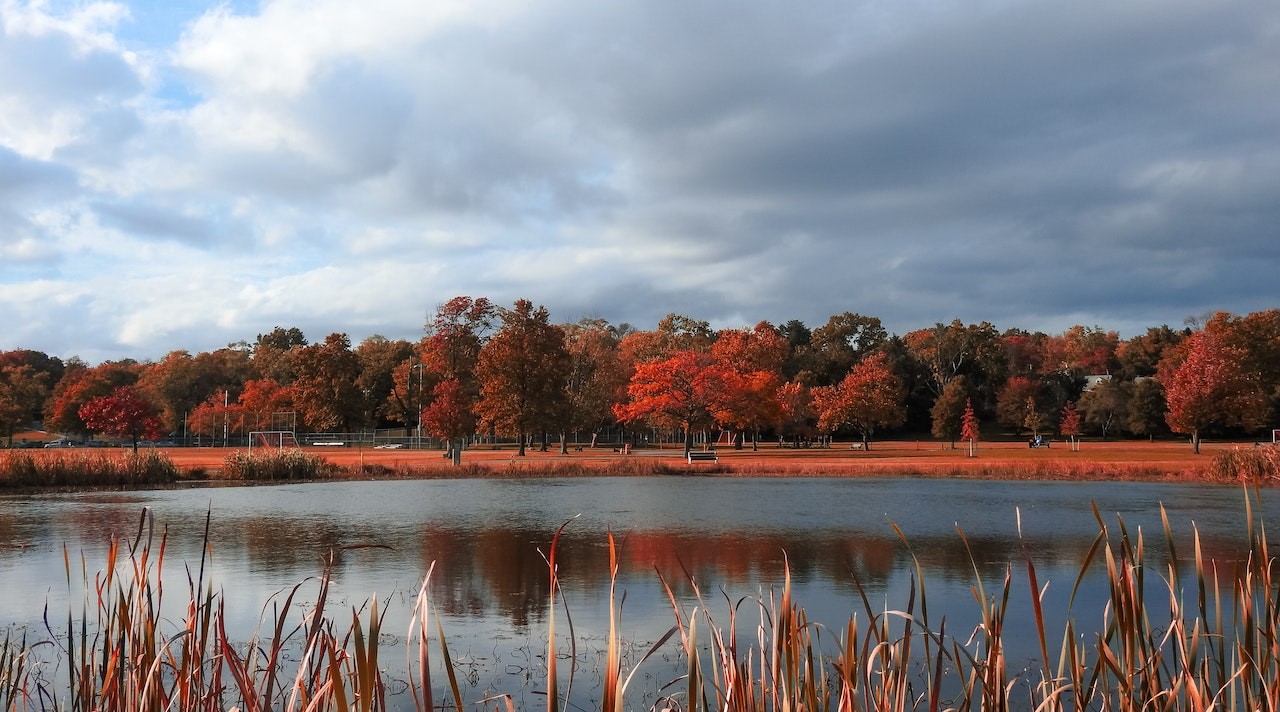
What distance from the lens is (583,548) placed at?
1873 centimetres

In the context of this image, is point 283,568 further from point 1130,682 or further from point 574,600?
point 1130,682

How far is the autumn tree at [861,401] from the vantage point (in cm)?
7469

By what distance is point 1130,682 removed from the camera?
Answer: 380 cm

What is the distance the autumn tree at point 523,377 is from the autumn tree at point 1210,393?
1590 inches

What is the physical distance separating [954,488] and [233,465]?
30.4 m

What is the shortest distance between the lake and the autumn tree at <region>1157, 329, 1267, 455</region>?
93.5ft

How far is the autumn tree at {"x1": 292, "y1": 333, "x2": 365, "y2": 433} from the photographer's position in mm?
74375

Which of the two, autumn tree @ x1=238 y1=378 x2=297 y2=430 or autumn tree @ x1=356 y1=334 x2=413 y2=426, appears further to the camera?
autumn tree @ x1=356 y1=334 x2=413 y2=426

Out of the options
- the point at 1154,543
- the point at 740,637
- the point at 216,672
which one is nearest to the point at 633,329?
the point at 1154,543

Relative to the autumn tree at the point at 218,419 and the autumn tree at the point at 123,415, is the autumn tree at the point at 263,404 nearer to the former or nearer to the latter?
the autumn tree at the point at 218,419

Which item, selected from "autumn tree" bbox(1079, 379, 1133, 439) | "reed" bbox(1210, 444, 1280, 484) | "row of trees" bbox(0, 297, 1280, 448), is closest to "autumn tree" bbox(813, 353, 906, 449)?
"row of trees" bbox(0, 297, 1280, 448)

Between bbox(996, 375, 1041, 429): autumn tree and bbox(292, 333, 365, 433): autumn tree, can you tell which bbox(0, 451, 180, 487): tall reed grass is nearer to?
bbox(292, 333, 365, 433): autumn tree

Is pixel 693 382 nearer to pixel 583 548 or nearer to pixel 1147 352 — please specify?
pixel 583 548

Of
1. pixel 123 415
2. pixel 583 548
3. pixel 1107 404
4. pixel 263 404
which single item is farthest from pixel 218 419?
pixel 1107 404
